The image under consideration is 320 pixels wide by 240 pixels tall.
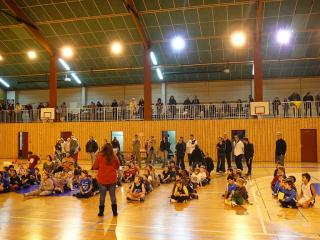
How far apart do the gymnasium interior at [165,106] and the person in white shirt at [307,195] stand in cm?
3

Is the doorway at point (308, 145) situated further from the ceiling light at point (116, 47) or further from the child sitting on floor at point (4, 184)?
Result: the child sitting on floor at point (4, 184)

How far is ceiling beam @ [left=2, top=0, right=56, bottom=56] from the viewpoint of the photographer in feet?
58.3

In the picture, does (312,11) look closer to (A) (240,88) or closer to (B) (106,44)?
(A) (240,88)

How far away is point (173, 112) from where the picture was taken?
20.9 m

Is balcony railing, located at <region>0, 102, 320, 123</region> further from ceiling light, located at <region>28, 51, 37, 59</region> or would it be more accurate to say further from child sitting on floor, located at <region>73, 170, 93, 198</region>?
child sitting on floor, located at <region>73, 170, 93, 198</region>

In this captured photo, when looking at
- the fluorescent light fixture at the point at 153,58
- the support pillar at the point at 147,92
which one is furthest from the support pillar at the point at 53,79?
the fluorescent light fixture at the point at 153,58

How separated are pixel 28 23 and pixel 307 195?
16705 millimetres

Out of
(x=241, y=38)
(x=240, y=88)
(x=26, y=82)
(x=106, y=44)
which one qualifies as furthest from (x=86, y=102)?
(x=241, y=38)

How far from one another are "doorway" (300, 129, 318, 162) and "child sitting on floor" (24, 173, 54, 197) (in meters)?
14.3

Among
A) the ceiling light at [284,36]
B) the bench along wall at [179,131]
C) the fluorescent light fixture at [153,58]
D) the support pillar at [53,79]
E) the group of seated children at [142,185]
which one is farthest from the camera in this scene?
the support pillar at [53,79]

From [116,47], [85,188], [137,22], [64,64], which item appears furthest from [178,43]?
[85,188]

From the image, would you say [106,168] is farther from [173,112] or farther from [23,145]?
[23,145]

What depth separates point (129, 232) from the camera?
19.3ft

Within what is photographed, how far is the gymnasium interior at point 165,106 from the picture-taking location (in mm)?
8727
